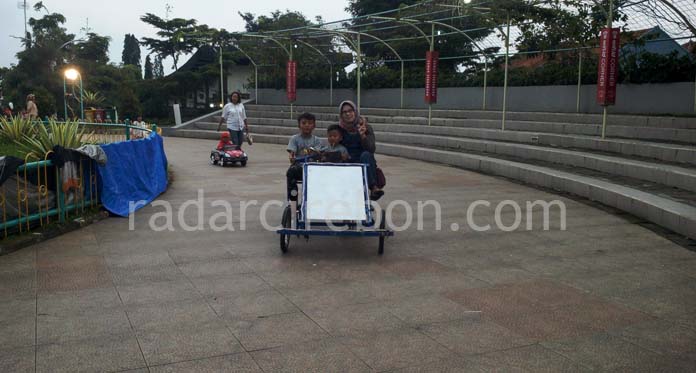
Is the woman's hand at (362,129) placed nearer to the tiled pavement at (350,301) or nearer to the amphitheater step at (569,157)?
the tiled pavement at (350,301)

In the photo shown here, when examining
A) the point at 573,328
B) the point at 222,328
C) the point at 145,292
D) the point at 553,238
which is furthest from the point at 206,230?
the point at 573,328

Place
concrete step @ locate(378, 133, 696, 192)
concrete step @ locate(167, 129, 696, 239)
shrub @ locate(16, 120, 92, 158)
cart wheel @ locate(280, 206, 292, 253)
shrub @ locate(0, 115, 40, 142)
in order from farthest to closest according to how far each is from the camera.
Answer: shrub @ locate(0, 115, 40, 142) < concrete step @ locate(378, 133, 696, 192) < shrub @ locate(16, 120, 92, 158) < concrete step @ locate(167, 129, 696, 239) < cart wheel @ locate(280, 206, 292, 253)

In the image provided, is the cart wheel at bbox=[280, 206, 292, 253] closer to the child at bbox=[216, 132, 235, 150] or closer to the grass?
the grass

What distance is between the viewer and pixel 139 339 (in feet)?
14.1

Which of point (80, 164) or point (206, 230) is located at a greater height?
point (80, 164)

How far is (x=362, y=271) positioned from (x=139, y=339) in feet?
7.84

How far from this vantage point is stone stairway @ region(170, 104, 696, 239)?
9500 mm

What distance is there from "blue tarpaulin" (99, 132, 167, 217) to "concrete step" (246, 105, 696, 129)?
1109 centimetres

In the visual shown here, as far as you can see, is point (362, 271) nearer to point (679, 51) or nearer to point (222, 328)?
point (222, 328)

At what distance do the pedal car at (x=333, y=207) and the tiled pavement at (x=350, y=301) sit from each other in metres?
0.28

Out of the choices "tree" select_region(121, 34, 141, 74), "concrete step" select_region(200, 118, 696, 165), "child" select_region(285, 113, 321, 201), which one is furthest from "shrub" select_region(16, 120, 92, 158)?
"tree" select_region(121, 34, 141, 74)

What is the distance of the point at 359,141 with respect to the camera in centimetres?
773

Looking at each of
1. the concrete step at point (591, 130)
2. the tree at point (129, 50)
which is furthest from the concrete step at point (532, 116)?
the tree at point (129, 50)

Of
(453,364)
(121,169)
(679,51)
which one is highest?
(679,51)
